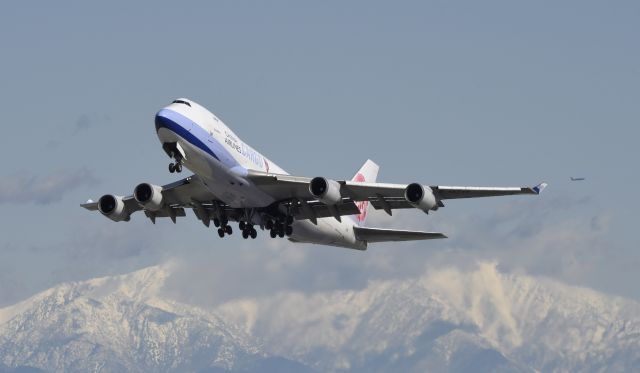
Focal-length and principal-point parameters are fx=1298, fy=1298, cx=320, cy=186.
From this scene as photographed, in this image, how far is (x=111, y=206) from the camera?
7425 cm

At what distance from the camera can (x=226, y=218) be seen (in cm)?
7338

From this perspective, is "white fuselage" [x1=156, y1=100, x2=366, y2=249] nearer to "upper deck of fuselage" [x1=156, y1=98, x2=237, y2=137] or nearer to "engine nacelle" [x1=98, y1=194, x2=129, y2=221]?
"upper deck of fuselage" [x1=156, y1=98, x2=237, y2=137]

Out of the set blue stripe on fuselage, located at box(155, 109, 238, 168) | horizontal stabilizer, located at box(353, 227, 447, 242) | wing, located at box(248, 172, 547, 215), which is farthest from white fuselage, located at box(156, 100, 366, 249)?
horizontal stabilizer, located at box(353, 227, 447, 242)

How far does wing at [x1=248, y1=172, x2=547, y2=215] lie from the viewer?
67.2 meters

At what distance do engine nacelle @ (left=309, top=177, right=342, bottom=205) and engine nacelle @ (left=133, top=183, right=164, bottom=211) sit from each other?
30.2ft

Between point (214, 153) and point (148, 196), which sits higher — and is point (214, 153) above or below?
above

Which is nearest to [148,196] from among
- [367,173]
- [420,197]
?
[420,197]

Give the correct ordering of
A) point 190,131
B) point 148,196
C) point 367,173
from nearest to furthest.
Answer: point 190,131
point 148,196
point 367,173

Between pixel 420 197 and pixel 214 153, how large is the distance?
10724 mm

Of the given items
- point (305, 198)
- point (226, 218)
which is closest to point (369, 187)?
point (305, 198)

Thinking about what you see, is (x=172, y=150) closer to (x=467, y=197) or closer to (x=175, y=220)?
(x=175, y=220)

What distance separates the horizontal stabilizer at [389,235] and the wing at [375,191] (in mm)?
4430

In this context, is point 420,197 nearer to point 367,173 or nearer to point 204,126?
point 204,126

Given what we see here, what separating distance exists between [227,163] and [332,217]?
1194 cm
